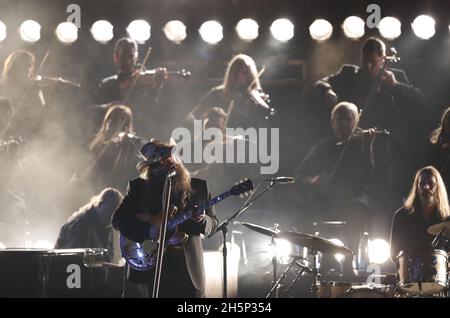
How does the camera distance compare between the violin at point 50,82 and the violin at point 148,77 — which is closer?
the violin at point 148,77

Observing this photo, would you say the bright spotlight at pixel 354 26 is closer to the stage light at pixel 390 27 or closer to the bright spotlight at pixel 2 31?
the stage light at pixel 390 27

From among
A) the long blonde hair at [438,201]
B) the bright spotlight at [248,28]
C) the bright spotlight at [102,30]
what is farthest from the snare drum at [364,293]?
the bright spotlight at [102,30]

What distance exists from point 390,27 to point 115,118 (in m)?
4.08

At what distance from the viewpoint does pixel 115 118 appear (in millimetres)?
10688

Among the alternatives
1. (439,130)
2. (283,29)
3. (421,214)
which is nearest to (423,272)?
(421,214)

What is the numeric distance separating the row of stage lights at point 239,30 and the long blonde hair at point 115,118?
100 cm

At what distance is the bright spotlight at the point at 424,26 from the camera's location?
9703 millimetres

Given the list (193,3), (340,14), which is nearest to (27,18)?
(193,3)

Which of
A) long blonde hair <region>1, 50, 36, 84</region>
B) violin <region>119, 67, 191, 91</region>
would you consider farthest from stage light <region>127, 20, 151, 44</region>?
long blonde hair <region>1, 50, 36, 84</region>

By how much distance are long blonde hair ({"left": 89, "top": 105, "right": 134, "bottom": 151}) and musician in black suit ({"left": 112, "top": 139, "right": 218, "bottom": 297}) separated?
4293 millimetres

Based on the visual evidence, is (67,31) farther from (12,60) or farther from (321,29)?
(321,29)

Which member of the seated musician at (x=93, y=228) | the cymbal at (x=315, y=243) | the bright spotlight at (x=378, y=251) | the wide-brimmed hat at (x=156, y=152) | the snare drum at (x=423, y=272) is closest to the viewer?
the wide-brimmed hat at (x=156, y=152)
